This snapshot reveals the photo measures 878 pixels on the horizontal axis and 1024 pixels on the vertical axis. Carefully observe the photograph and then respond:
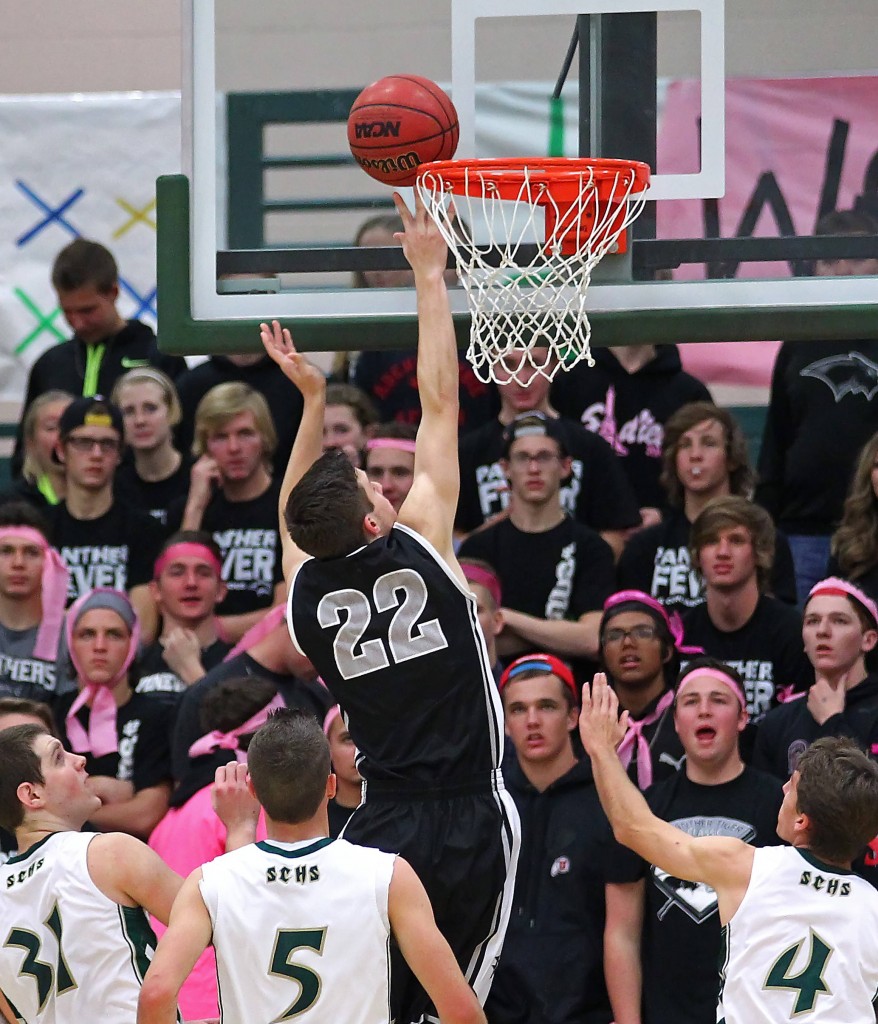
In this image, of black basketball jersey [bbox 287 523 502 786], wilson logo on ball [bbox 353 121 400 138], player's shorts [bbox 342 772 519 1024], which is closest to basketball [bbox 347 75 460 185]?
wilson logo on ball [bbox 353 121 400 138]

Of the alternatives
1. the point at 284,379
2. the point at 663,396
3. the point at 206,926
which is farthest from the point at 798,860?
the point at 284,379

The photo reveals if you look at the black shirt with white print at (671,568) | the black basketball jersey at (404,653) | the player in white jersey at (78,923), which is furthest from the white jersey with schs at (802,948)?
the black shirt with white print at (671,568)

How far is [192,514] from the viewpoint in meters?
7.53

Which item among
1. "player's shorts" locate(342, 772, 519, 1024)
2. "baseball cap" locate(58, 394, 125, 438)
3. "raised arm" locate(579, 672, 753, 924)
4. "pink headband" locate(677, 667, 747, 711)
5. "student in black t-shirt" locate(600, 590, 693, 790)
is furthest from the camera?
"baseball cap" locate(58, 394, 125, 438)

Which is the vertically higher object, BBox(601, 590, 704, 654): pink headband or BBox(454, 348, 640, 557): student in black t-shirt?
BBox(454, 348, 640, 557): student in black t-shirt

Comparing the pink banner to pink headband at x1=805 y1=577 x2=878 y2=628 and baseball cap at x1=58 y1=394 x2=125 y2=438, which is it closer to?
pink headband at x1=805 y1=577 x2=878 y2=628

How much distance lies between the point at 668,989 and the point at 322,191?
284 cm

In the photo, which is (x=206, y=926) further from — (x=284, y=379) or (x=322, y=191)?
(x=284, y=379)

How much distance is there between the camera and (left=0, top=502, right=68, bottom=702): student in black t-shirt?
699 centimetres

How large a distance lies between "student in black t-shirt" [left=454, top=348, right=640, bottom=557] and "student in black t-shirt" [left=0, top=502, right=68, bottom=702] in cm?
173

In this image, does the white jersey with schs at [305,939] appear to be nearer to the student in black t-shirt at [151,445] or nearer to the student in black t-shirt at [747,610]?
the student in black t-shirt at [747,610]

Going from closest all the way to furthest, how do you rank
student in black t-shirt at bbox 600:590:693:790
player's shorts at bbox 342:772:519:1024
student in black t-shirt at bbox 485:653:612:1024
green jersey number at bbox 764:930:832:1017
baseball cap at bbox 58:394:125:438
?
green jersey number at bbox 764:930:832:1017
player's shorts at bbox 342:772:519:1024
student in black t-shirt at bbox 485:653:612:1024
student in black t-shirt at bbox 600:590:693:790
baseball cap at bbox 58:394:125:438

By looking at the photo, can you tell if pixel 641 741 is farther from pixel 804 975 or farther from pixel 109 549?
pixel 109 549

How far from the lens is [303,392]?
16.8ft
